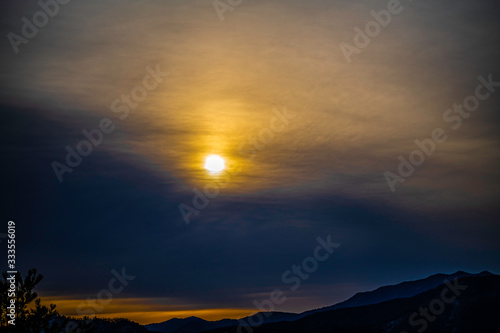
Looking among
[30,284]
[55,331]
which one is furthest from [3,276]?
[55,331]

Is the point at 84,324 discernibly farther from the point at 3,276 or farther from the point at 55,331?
the point at 3,276

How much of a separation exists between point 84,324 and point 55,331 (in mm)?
3300

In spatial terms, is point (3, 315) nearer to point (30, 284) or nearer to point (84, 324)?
point (30, 284)

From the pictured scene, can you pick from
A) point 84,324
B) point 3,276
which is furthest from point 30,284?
point 84,324

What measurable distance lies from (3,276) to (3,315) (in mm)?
4315

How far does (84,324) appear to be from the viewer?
66.4 meters

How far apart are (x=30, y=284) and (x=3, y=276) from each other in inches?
122

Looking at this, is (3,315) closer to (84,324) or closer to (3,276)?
(3,276)

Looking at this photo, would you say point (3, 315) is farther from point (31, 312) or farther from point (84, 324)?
point (84, 324)

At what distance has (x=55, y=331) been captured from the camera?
6494 cm

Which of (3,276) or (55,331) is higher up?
(3,276)

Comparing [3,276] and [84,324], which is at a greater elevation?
[3,276]

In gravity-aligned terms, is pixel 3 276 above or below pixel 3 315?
above

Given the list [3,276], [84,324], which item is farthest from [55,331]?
[3,276]
